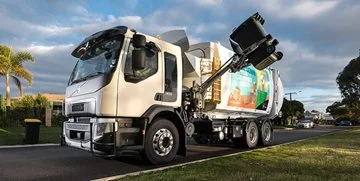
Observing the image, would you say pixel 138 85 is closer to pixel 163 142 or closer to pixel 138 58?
pixel 138 58

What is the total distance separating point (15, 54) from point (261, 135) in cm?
2498

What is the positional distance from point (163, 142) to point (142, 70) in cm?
178

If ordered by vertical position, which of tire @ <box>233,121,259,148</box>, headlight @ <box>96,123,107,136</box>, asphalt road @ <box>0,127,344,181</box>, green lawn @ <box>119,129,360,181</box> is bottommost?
asphalt road @ <box>0,127,344,181</box>

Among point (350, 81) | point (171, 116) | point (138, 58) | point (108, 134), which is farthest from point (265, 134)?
point (350, 81)

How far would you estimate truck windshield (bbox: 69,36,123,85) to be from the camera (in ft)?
29.4

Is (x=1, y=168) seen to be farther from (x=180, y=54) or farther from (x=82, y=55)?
(x=180, y=54)

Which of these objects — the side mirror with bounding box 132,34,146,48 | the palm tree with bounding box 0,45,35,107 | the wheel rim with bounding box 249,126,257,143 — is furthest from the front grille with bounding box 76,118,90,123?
the palm tree with bounding box 0,45,35,107

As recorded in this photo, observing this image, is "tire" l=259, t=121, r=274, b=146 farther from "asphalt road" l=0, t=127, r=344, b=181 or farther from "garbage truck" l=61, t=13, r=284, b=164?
"asphalt road" l=0, t=127, r=344, b=181

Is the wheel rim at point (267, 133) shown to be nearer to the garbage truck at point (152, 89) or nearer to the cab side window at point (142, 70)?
the garbage truck at point (152, 89)

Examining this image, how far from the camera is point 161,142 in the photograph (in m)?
9.53

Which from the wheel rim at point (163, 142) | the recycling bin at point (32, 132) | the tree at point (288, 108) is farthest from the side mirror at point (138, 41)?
the tree at point (288, 108)

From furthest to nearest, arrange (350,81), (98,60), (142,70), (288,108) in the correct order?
(288,108) < (350,81) < (98,60) < (142,70)

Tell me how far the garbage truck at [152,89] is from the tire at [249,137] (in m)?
1.39

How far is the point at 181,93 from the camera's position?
10531mm
